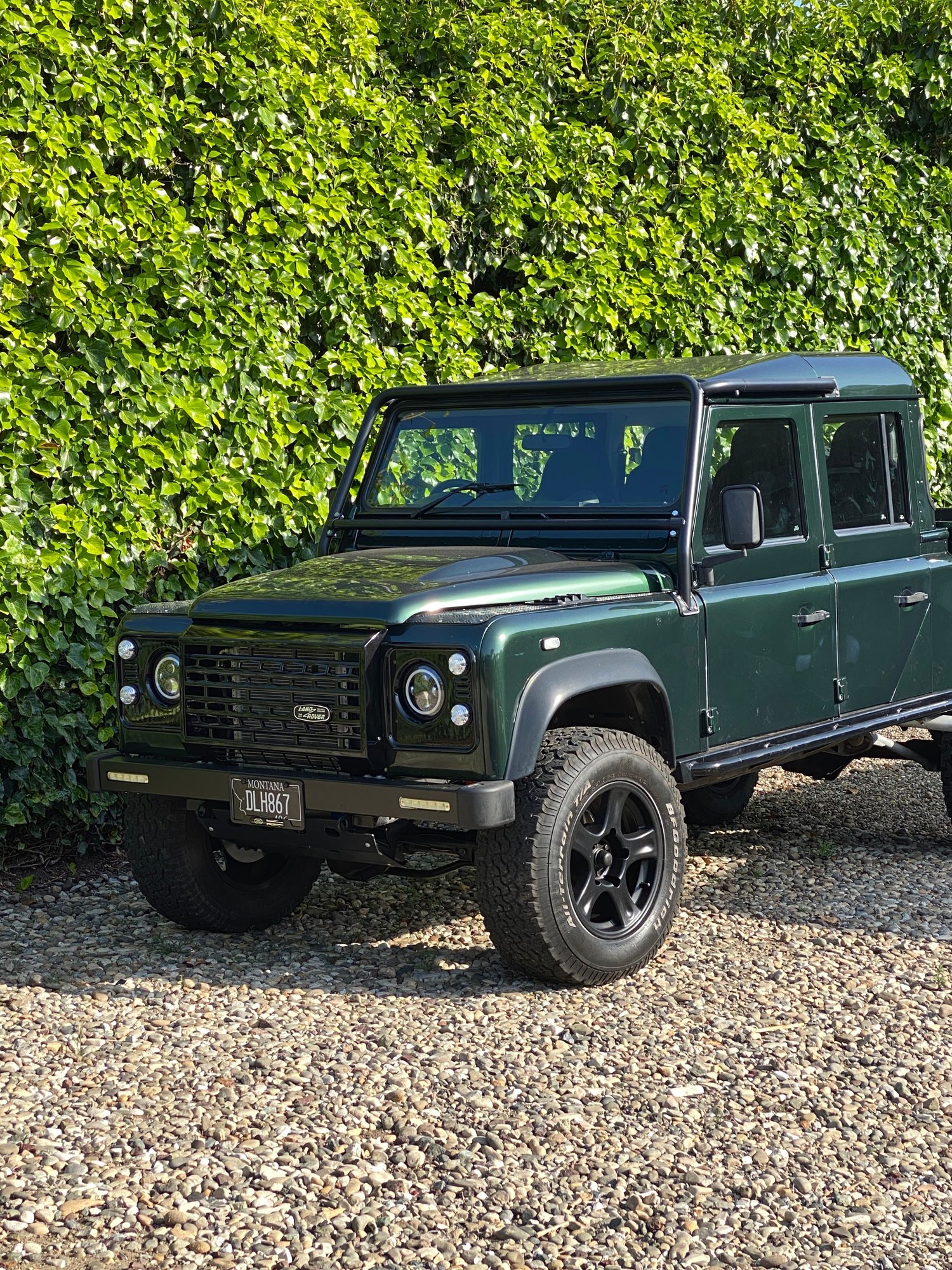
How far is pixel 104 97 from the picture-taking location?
628 centimetres

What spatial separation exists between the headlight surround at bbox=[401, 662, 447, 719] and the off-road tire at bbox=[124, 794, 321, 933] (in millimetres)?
1167

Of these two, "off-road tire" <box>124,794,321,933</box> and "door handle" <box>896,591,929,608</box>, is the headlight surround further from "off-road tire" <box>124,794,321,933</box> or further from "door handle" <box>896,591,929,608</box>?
"door handle" <box>896,591,929,608</box>

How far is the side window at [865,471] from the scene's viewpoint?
6047 mm

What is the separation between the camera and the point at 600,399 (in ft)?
18.5

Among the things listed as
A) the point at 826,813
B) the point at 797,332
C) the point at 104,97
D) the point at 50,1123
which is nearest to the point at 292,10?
the point at 104,97

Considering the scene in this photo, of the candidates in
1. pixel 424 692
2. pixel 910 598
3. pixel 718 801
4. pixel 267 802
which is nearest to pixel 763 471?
pixel 910 598

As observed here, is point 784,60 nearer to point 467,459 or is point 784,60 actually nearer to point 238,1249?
point 467,459

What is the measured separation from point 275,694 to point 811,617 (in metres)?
2.12

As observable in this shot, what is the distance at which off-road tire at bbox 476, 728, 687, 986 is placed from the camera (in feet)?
15.1

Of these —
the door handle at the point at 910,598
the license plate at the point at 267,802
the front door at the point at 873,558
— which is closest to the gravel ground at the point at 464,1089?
the license plate at the point at 267,802

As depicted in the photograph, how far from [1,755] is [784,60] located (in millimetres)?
6930

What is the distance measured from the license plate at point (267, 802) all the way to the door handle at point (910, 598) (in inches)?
110

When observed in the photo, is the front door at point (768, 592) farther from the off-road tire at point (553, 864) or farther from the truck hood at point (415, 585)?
the off-road tire at point (553, 864)

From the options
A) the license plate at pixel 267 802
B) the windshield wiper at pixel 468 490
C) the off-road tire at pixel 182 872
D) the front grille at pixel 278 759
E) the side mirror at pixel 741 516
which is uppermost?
the windshield wiper at pixel 468 490
